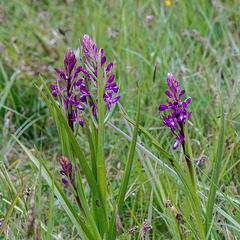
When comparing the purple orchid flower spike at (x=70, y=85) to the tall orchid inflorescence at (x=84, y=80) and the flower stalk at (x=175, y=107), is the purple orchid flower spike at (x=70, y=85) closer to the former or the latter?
the tall orchid inflorescence at (x=84, y=80)

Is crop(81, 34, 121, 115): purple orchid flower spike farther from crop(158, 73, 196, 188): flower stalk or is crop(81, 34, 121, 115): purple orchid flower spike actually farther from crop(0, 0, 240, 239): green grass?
crop(0, 0, 240, 239): green grass

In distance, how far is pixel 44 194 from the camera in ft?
6.98

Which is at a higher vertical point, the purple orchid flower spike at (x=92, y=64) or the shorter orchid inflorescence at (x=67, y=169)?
the purple orchid flower spike at (x=92, y=64)

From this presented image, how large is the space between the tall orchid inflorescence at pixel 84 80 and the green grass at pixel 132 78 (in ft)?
1.82

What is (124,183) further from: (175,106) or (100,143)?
(175,106)

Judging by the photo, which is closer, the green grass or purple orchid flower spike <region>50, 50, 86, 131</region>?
purple orchid flower spike <region>50, 50, 86, 131</region>

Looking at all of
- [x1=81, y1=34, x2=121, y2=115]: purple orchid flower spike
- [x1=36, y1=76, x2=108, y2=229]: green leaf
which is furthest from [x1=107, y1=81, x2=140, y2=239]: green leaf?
[x1=81, y1=34, x2=121, y2=115]: purple orchid flower spike

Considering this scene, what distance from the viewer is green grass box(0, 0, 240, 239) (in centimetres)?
194

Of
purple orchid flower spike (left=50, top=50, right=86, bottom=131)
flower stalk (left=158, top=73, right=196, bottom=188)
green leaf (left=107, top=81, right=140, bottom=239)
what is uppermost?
purple orchid flower spike (left=50, top=50, right=86, bottom=131)

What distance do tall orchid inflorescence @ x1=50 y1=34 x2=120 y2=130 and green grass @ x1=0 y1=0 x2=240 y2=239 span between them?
1.82ft

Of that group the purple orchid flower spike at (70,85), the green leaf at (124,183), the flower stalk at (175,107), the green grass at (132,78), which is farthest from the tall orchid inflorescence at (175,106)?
the green grass at (132,78)

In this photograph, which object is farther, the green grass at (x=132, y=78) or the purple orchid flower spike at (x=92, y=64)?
the green grass at (x=132, y=78)

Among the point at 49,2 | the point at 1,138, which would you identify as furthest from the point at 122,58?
the point at 49,2

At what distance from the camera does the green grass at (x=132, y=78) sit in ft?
6.36
